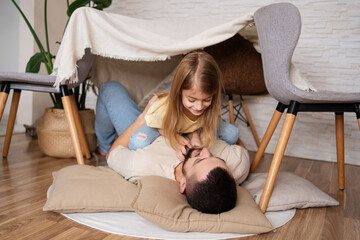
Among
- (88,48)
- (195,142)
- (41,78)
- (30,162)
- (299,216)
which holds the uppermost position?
(88,48)

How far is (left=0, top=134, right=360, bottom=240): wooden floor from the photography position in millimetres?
904

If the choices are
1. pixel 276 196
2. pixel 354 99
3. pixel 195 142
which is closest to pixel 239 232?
pixel 276 196

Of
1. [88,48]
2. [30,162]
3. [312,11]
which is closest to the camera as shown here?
[88,48]

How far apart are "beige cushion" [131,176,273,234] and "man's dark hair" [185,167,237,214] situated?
0.02m

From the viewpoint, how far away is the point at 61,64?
1318 mm

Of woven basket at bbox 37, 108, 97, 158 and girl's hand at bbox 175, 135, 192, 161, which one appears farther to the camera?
woven basket at bbox 37, 108, 97, 158

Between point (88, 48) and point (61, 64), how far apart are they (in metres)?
0.17

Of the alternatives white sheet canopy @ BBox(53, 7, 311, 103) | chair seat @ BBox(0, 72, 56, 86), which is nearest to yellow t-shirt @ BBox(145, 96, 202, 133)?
white sheet canopy @ BBox(53, 7, 311, 103)

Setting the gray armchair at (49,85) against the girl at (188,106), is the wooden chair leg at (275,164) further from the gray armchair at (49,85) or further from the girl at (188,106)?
the gray armchair at (49,85)

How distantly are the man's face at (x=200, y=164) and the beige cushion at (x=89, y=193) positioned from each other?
0.70ft

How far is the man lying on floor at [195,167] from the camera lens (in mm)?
955

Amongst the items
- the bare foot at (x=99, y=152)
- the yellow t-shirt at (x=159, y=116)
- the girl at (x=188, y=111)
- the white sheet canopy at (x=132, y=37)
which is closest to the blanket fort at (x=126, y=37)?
the white sheet canopy at (x=132, y=37)

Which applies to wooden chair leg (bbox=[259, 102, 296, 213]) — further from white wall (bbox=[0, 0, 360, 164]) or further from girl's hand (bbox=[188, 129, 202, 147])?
white wall (bbox=[0, 0, 360, 164])

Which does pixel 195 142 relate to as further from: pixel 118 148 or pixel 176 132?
pixel 118 148
